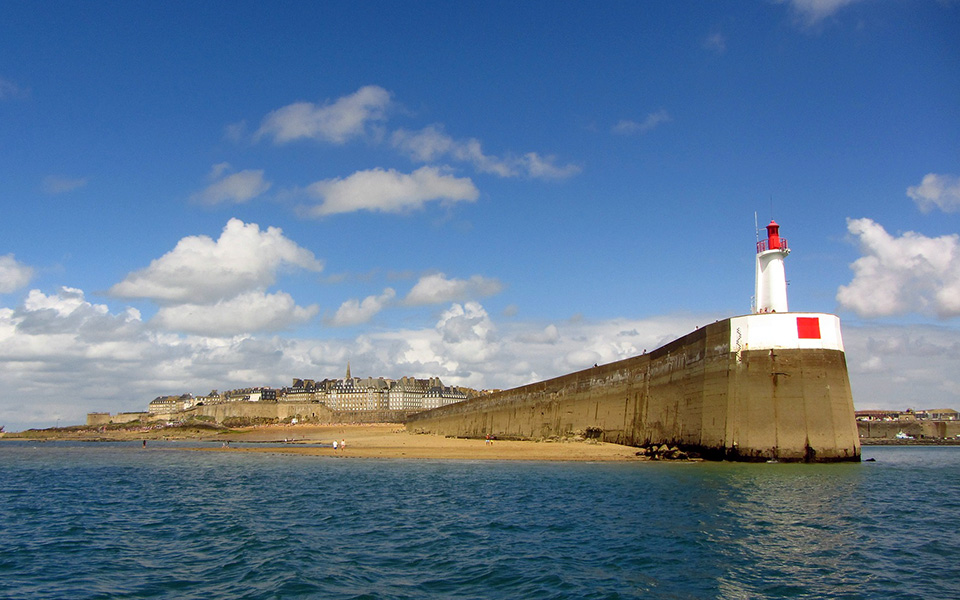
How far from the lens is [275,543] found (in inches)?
642

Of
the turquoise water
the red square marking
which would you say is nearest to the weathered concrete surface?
the red square marking

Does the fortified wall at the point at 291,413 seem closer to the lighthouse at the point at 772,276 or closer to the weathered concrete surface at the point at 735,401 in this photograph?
the weathered concrete surface at the point at 735,401

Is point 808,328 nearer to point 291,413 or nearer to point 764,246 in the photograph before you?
point 764,246

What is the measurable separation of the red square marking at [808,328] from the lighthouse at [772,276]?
134 inches

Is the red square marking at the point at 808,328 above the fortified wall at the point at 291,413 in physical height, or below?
above

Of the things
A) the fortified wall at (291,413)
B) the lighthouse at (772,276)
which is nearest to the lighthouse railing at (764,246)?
the lighthouse at (772,276)

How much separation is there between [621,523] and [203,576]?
38.3 ft

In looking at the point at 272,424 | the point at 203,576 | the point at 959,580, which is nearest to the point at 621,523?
the point at 959,580

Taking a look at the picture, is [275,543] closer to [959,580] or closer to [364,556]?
[364,556]

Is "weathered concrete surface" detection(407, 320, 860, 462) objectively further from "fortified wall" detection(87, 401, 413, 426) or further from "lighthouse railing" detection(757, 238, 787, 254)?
"fortified wall" detection(87, 401, 413, 426)

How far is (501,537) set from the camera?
16.7 meters

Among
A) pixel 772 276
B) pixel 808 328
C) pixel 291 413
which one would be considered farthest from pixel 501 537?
pixel 291 413

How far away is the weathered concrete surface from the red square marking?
789 mm

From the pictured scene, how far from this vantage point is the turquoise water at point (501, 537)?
12.2 metres
